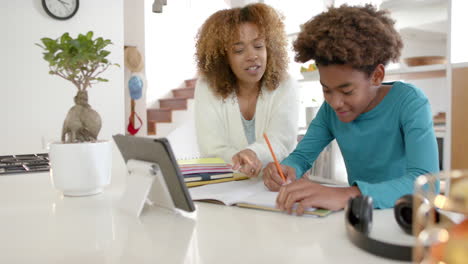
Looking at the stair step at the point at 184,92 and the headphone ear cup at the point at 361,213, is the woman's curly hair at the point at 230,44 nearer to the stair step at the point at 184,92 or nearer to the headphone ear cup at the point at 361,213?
the headphone ear cup at the point at 361,213

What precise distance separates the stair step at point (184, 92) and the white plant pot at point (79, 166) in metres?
4.75

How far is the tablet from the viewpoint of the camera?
0.69 m

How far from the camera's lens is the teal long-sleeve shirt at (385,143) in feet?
3.00

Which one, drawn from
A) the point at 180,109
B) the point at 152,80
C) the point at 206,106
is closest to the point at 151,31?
the point at 152,80

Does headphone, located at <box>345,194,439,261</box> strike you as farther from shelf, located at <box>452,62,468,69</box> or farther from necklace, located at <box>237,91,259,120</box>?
shelf, located at <box>452,62,468,69</box>

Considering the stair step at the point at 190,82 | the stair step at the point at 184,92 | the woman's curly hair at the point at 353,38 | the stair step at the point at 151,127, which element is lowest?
the stair step at the point at 151,127

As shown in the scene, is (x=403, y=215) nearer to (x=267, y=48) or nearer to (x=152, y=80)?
(x=267, y=48)

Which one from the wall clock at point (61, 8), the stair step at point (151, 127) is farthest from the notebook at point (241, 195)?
the stair step at point (151, 127)

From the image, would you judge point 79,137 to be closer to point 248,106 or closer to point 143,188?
point 143,188

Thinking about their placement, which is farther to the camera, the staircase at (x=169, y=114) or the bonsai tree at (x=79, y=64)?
the staircase at (x=169, y=114)

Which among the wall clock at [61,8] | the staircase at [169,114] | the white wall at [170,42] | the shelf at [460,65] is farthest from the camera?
the white wall at [170,42]

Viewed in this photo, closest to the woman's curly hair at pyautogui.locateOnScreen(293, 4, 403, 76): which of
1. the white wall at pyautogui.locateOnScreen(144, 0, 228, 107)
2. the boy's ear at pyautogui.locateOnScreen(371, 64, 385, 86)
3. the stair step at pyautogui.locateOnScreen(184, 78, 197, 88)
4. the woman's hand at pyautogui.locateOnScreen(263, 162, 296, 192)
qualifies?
the boy's ear at pyautogui.locateOnScreen(371, 64, 385, 86)

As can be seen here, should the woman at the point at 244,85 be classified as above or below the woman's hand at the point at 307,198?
above

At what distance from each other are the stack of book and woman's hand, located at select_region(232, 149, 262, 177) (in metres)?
0.03
